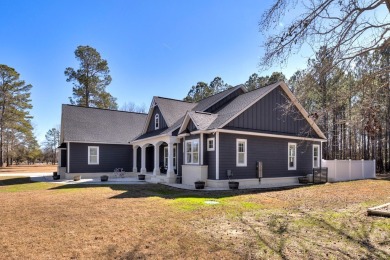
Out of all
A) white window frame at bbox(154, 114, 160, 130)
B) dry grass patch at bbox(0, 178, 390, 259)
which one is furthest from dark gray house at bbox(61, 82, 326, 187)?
dry grass patch at bbox(0, 178, 390, 259)

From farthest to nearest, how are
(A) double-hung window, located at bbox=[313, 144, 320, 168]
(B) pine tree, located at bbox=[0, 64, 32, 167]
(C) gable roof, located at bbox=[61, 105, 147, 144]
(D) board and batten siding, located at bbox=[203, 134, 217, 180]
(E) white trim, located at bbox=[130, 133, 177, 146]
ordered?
(B) pine tree, located at bbox=[0, 64, 32, 167] < (C) gable roof, located at bbox=[61, 105, 147, 144] < (A) double-hung window, located at bbox=[313, 144, 320, 168] < (E) white trim, located at bbox=[130, 133, 177, 146] < (D) board and batten siding, located at bbox=[203, 134, 217, 180]

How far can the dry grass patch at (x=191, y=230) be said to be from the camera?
4.95m

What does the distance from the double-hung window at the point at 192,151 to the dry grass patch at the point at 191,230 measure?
6.16 meters

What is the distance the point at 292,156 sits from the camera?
60.6 ft

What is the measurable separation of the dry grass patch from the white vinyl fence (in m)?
10.2

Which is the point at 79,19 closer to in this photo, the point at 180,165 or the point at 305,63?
the point at 180,165

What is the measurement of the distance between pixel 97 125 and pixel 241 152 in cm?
1425

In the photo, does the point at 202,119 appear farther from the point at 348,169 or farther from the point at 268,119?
the point at 348,169

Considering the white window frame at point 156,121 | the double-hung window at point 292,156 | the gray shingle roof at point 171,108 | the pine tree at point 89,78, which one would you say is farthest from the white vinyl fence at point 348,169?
the pine tree at point 89,78

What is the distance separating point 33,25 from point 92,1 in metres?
4.53

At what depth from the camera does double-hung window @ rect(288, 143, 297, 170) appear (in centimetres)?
1830

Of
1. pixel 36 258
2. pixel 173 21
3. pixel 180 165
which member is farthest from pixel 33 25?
pixel 36 258

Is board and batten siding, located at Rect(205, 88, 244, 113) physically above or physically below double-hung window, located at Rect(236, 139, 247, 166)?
above

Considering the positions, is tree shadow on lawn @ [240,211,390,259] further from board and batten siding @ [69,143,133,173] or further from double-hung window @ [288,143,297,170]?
board and batten siding @ [69,143,133,173]
